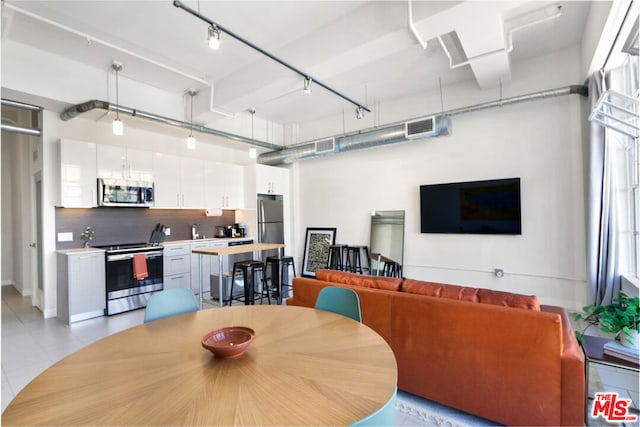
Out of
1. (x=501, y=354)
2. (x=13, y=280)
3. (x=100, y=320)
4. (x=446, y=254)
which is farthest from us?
(x=13, y=280)

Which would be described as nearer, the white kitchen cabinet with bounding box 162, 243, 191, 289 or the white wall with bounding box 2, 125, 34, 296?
the white kitchen cabinet with bounding box 162, 243, 191, 289

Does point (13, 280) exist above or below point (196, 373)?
below

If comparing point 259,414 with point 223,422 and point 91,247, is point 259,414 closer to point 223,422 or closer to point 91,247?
point 223,422

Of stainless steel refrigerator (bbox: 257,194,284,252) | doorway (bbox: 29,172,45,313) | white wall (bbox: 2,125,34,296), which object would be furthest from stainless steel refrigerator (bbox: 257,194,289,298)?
white wall (bbox: 2,125,34,296)

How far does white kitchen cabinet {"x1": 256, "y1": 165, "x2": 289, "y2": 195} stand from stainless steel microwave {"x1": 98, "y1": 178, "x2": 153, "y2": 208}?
2.09m

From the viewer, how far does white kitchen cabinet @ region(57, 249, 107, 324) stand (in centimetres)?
416

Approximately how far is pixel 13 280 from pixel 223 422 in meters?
8.52

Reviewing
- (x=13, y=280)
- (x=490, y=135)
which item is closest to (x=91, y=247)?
(x=13, y=280)

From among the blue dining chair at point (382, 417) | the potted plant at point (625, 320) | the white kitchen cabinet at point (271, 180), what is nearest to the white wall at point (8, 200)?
the white kitchen cabinet at point (271, 180)

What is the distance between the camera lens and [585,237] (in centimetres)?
414

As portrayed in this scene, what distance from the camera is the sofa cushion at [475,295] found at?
2.01 metres

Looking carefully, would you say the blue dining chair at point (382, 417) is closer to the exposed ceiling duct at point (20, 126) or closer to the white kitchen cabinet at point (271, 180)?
the exposed ceiling duct at point (20, 126)

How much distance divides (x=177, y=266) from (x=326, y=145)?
3415 millimetres

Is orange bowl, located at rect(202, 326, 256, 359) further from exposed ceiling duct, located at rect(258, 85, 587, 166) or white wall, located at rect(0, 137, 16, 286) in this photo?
white wall, located at rect(0, 137, 16, 286)
